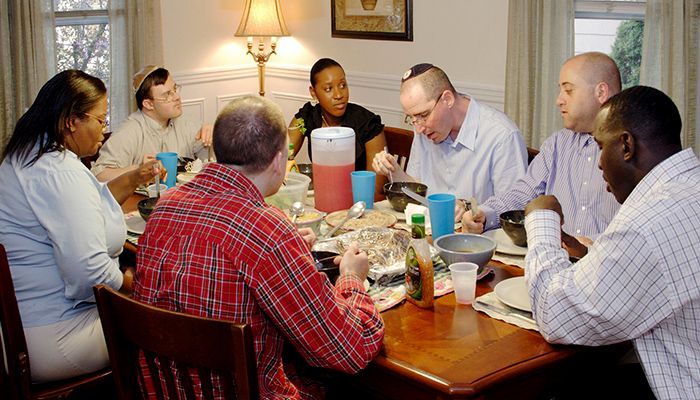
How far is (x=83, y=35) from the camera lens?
4480 mm

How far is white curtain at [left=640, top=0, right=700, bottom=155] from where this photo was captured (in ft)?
9.78

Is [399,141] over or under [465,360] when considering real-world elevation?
over

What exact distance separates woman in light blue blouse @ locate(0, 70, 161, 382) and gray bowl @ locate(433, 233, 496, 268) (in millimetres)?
934

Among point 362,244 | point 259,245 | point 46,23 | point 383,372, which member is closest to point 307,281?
point 259,245

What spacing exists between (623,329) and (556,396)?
0.28 meters

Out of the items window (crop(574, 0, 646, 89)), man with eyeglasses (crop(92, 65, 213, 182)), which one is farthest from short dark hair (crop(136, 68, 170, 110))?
window (crop(574, 0, 646, 89))

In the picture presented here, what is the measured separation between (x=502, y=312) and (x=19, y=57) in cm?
344

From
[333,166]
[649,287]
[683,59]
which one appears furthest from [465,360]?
[683,59]

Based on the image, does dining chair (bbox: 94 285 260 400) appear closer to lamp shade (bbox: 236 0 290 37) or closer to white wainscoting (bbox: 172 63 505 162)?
white wainscoting (bbox: 172 63 505 162)

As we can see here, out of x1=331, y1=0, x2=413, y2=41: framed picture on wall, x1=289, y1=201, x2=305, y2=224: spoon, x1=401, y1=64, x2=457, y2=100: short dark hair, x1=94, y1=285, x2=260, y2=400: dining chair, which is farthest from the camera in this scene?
x1=331, y1=0, x2=413, y2=41: framed picture on wall

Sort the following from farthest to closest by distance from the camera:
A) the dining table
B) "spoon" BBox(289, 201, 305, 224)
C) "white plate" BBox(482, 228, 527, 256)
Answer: "spoon" BBox(289, 201, 305, 224)
"white plate" BBox(482, 228, 527, 256)
the dining table

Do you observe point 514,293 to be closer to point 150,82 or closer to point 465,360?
point 465,360

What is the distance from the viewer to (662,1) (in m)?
3.06

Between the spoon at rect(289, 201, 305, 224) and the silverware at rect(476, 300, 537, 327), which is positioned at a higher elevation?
the spoon at rect(289, 201, 305, 224)
